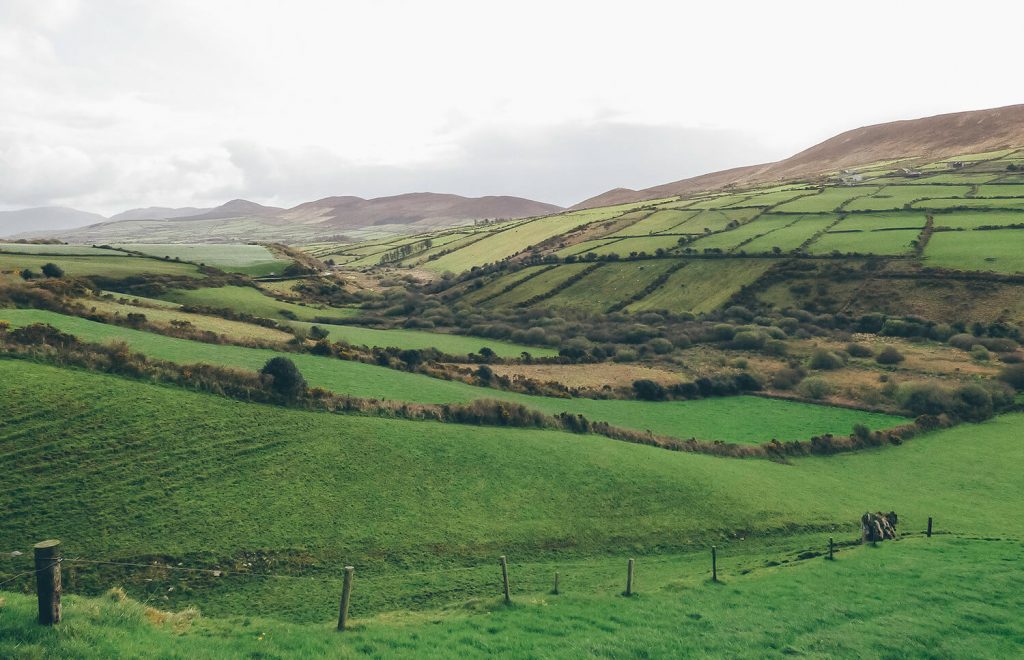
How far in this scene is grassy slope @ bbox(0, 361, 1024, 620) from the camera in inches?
851

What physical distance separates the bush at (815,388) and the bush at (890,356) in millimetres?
17364

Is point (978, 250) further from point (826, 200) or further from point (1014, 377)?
point (826, 200)

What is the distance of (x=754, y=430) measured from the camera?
164ft

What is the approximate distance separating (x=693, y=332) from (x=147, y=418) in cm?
7962

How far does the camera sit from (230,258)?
130875mm

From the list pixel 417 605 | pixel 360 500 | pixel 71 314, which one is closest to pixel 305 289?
pixel 71 314

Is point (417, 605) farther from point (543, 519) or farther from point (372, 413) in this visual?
point (372, 413)

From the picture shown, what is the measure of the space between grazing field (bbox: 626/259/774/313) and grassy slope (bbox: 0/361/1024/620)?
2677 inches

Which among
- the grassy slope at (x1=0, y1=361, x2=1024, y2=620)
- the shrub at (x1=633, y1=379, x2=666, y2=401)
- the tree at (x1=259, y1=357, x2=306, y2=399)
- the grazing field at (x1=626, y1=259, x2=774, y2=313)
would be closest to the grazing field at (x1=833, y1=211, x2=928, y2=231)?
the grazing field at (x1=626, y1=259, x2=774, y2=313)

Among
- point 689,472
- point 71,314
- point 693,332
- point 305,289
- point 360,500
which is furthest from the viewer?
point 305,289

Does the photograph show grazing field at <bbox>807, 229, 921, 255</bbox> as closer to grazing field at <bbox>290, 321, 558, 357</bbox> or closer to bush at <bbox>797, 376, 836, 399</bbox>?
bush at <bbox>797, 376, 836, 399</bbox>

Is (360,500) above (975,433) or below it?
above

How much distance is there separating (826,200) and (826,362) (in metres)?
99.4

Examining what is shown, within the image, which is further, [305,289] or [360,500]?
[305,289]
